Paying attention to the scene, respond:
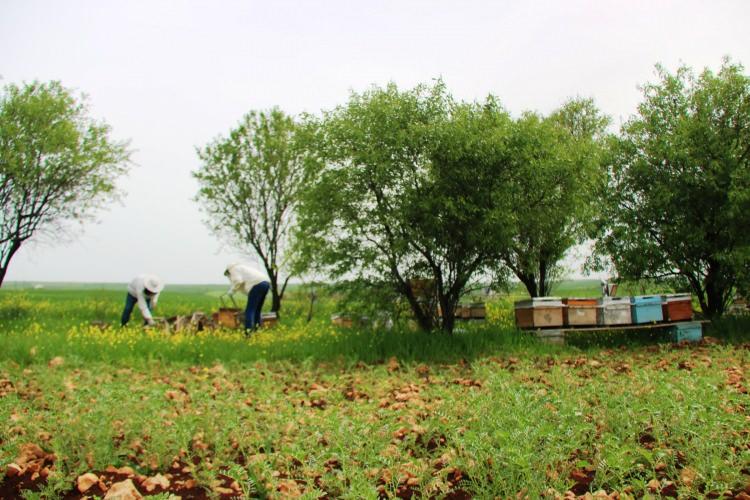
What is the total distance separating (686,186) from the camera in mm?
15664

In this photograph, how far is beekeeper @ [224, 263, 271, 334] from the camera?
1573cm

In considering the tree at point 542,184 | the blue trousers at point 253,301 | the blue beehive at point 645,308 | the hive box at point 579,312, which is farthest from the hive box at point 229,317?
the blue beehive at point 645,308

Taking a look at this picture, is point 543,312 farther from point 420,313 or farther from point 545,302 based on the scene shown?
point 420,313

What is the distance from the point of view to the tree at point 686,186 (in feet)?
50.1

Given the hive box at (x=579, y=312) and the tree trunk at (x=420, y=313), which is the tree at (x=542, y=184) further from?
the tree trunk at (x=420, y=313)

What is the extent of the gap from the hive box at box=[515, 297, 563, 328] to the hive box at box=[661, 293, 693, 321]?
2966mm

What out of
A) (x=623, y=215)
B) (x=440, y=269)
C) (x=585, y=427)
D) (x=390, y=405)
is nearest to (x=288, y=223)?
(x=440, y=269)

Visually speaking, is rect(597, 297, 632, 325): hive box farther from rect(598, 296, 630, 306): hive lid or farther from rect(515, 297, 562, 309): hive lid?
rect(515, 297, 562, 309): hive lid

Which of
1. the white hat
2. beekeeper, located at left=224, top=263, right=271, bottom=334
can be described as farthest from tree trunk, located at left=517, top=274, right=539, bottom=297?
the white hat

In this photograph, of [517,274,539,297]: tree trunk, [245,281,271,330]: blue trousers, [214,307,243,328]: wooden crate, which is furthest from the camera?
[517,274,539,297]: tree trunk

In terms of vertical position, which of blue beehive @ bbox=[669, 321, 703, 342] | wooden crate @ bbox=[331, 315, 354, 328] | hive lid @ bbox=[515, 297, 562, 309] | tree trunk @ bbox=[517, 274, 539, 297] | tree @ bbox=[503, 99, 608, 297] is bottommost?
blue beehive @ bbox=[669, 321, 703, 342]

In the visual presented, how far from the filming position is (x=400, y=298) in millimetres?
13656

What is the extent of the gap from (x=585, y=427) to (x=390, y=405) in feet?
9.13

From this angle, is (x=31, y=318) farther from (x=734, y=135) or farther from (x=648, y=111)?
(x=734, y=135)
